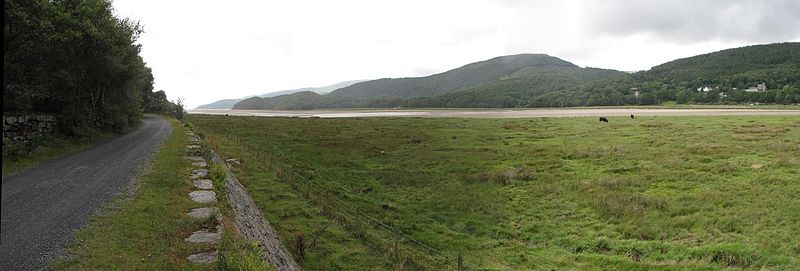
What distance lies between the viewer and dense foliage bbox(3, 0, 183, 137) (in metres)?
23.9

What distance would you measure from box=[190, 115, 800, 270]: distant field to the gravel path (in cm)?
616

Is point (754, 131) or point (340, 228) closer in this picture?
point (340, 228)

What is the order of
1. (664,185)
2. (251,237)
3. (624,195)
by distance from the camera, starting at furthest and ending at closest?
(664,185) < (624,195) < (251,237)

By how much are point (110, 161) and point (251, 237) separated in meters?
14.8

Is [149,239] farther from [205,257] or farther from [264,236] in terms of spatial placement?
[264,236]

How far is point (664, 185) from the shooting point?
87.6ft

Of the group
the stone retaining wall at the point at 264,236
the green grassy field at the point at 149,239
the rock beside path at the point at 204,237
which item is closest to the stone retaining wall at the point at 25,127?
the green grassy field at the point at 149,239

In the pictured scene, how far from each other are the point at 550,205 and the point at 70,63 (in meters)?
37.1

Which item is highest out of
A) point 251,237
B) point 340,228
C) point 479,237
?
point 251,237

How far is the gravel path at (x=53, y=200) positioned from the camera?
348 inches

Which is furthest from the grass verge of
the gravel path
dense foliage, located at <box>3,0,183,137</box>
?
dense foliage, located at <box>3,0,183,137</box>

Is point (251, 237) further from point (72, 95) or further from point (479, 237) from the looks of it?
point (72, 95)

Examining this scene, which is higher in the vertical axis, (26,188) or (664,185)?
(26,188)

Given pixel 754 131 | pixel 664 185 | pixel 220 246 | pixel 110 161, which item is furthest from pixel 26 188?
pixel 754 131
